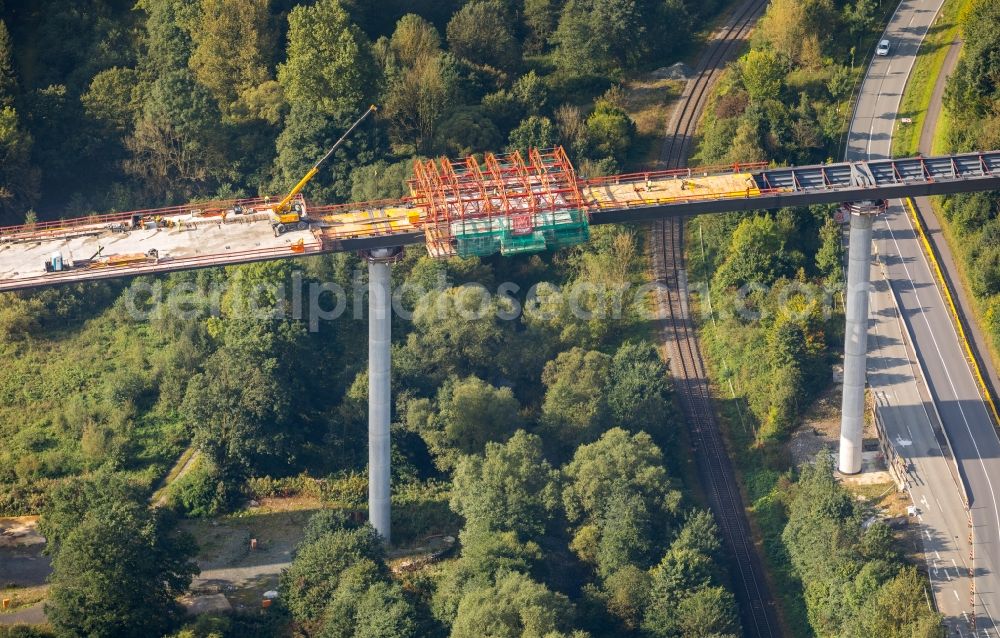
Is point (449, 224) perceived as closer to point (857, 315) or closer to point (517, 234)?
point (517, 234)

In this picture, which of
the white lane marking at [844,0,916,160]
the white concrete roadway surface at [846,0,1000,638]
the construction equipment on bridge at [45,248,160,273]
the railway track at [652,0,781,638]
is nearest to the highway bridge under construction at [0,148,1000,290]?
the construction equipment on bridge at [45,248,160,273]

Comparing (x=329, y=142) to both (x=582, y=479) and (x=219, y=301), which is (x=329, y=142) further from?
(x=582, y=479)

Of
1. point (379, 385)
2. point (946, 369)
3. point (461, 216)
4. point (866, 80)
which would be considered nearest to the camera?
point (461, 216)

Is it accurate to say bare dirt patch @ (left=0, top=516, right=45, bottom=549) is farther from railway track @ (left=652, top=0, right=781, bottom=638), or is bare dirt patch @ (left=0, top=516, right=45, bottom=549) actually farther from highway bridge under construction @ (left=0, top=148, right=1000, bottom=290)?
railway track @ (left=652, top=0, right=781, bottom=638)

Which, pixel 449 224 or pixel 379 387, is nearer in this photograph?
pixel 449 224

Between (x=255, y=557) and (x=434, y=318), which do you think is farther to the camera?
(x=434, y=318)

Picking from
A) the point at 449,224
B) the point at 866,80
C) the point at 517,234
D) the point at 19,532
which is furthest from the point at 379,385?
the point at 866,80

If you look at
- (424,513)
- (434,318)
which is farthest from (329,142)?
(424,513)
